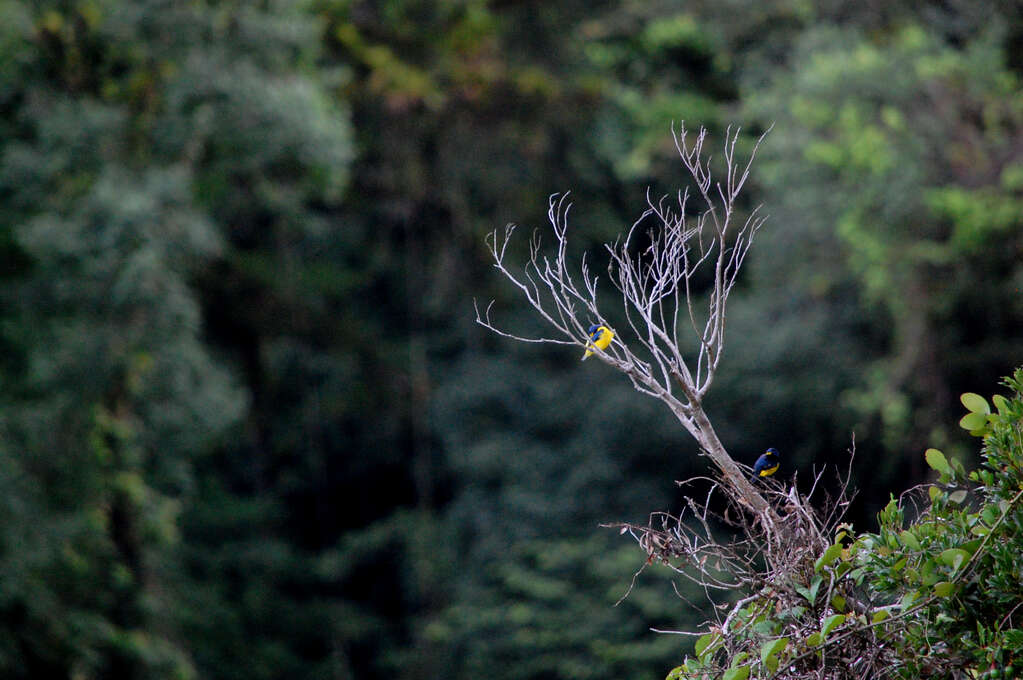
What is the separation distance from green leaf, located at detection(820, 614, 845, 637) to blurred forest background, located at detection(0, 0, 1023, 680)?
678 centimetres

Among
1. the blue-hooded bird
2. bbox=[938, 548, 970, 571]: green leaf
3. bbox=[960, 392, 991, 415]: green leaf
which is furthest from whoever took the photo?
the blue-hooded bird

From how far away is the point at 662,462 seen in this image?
11.7 meters

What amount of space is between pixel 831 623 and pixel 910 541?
0.95 feet

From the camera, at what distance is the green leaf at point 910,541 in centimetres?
262

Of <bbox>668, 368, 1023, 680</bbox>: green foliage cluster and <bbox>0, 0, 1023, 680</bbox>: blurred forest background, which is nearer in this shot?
<bbox>668, 368, 1023, 680</bbox>: green foliage cluster

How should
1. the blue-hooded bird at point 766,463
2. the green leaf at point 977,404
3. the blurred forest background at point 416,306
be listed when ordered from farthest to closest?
1. the blurred forest background at point 416,306
2. the blue-hooded bird at point 766,463
3. the green leaf at point 977,404

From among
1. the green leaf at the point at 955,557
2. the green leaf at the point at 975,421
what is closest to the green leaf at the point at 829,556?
the green leaf at the point at 955,557

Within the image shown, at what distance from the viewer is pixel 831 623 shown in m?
2.52

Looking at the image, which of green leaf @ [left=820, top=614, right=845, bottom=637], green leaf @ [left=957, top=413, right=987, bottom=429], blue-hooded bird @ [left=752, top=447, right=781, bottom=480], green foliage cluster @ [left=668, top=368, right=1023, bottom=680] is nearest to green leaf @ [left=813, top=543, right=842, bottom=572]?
green foliage cluster @ [left=668, top=368, right=1023, bottom=680]

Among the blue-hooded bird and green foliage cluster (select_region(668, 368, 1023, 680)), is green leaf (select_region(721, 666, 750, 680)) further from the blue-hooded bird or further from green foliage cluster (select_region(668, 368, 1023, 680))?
the blue-hooded bird

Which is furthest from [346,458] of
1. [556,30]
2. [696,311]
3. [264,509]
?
[556,30]

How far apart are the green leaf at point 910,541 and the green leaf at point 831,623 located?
243mm

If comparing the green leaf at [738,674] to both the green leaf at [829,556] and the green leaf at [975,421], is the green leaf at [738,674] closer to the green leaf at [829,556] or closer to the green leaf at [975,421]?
the green leaf at [829,556]

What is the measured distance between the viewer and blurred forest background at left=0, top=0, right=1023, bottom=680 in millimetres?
8891
